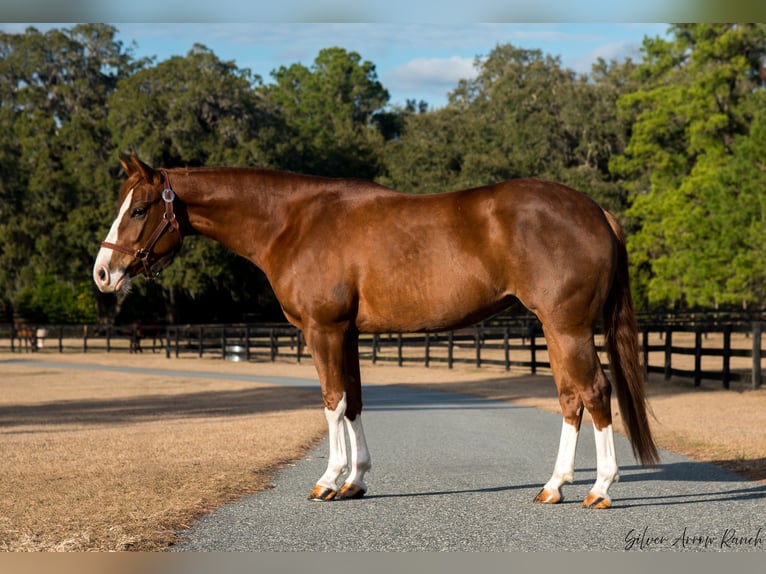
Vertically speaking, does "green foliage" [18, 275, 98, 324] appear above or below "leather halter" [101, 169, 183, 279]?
below

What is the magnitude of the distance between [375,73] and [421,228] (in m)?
89.9

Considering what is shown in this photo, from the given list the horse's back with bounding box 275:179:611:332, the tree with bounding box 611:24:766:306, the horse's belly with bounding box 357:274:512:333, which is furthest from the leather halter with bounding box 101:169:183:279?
the tree with bounding box 611:24:766:306

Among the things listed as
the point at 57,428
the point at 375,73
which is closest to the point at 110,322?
the point at 57,428

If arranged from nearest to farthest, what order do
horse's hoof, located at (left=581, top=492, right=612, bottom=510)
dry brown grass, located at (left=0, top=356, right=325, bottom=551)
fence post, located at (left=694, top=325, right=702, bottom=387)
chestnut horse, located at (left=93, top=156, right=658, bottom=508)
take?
dry brown grass, located at (left=0, top=356, right=325, bottom=551) < horse's hoof, located at (left=581, top=492, right=612, bottom=510) < chestnut horse, located at (left=93, top=156, right=658, bottom=508) < fence post, located at (left=694, top=325, right=702, bottom=387)

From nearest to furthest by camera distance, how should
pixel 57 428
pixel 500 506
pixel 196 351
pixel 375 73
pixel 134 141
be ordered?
pixel 500 506, pixel 57 428, pixel 196 351, pixel 134 141, pixel 375 73

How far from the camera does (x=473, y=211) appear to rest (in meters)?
7.21

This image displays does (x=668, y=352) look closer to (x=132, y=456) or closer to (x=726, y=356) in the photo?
(x=726, y=356)

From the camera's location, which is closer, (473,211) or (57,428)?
(473,211)

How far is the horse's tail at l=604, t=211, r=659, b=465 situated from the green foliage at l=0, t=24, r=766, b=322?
33595 mm

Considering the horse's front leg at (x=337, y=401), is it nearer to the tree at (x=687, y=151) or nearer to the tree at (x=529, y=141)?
the tree at (x=687, y=151)

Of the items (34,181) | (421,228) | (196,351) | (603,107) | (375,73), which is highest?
(375,73)

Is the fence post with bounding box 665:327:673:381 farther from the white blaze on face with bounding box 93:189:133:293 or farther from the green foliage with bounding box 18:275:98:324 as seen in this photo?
the green foliage with bounding box 18:275:98:324

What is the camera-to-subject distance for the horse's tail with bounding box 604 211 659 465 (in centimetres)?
740

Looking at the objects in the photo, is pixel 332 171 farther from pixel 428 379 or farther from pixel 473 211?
pixel 473 211
